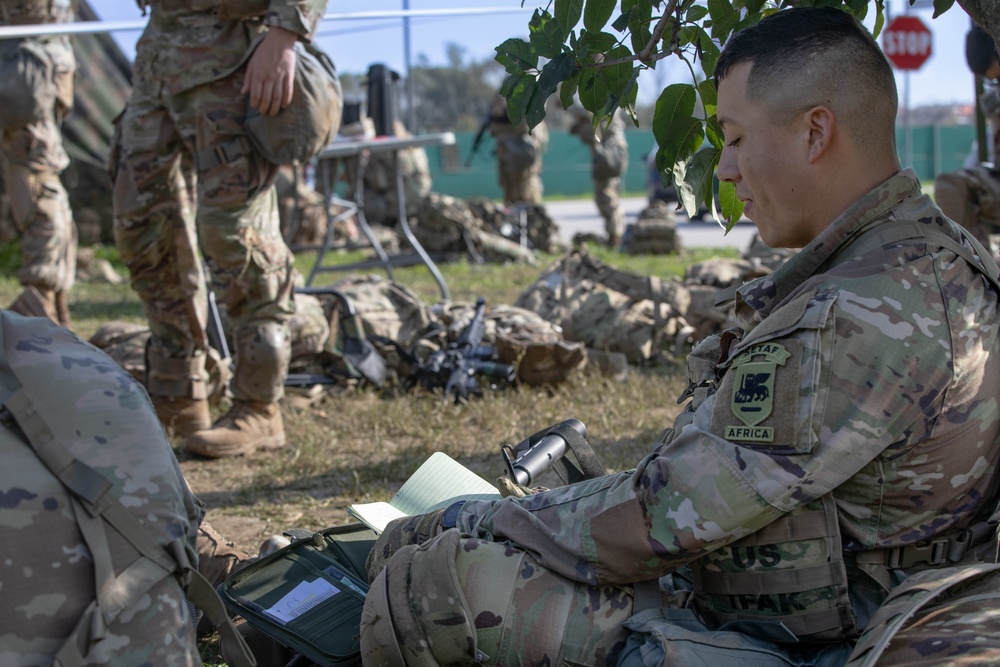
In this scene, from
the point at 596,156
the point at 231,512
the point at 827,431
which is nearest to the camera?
the point at 827,431

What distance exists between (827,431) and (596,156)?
10.4 metres

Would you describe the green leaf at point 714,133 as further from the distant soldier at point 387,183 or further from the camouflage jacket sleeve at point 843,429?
the distant soldier at point 387,183

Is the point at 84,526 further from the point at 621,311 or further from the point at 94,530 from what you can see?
the point at 621,311

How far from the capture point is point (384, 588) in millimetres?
1803

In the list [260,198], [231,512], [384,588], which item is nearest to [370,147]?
[260,198]

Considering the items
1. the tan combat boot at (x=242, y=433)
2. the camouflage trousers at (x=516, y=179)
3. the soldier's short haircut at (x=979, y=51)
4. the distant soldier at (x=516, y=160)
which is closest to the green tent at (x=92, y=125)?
the distant soldier at (x=516, y=160)

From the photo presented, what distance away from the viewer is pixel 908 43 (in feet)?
53.9

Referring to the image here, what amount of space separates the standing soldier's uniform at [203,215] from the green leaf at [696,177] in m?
1.69

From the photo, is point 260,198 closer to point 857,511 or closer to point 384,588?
point 384,588

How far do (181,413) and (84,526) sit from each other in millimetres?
2758

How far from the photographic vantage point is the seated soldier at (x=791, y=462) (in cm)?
158

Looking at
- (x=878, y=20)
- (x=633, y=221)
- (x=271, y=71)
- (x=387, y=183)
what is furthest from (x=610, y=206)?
(x=878, y=20)

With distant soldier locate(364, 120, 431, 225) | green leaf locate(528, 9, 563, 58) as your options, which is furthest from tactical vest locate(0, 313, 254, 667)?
distant soldier locate(364, 120, 431, 225)

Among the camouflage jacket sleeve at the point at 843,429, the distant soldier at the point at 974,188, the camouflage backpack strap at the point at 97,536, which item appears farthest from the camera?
the distant soldier at the point at 974,188
